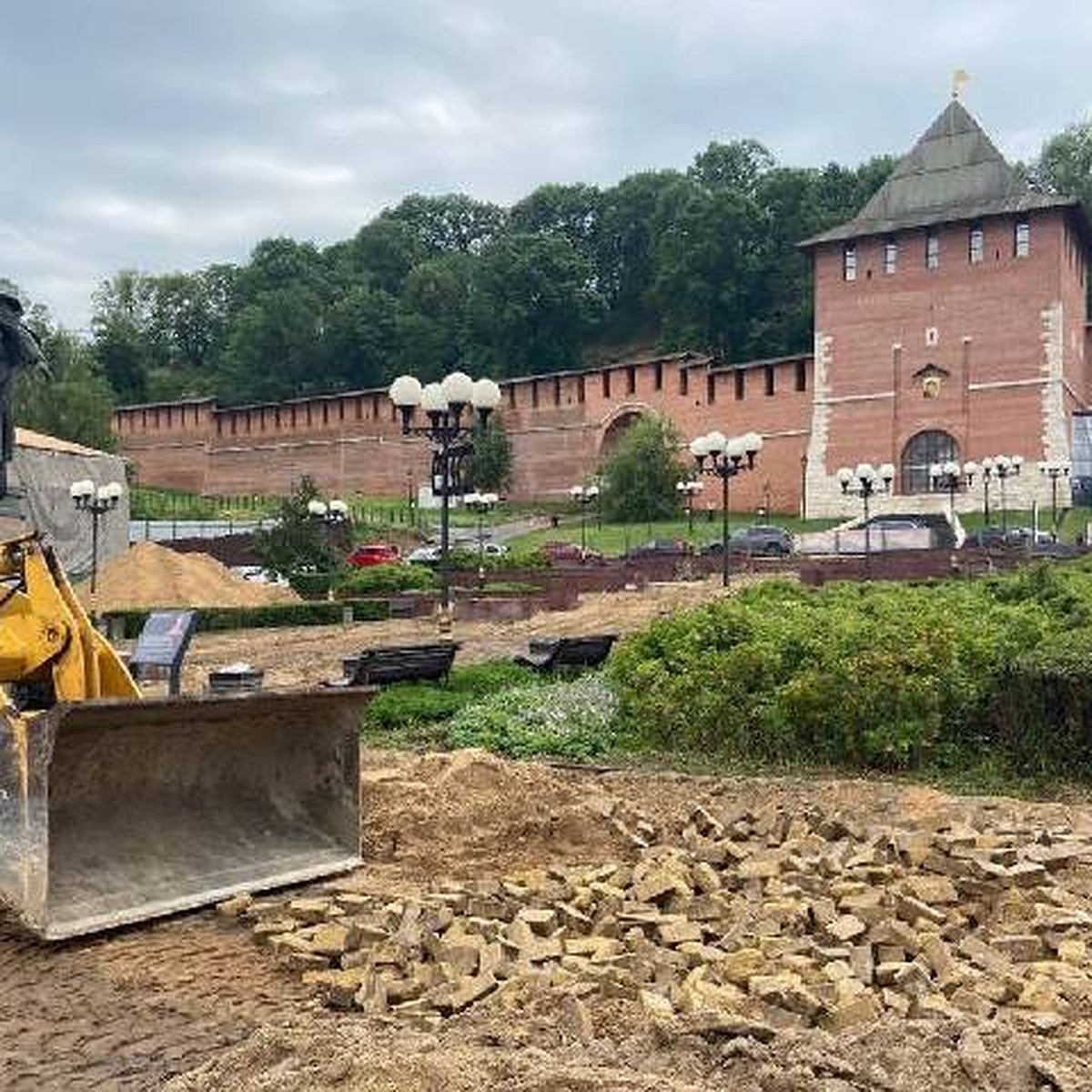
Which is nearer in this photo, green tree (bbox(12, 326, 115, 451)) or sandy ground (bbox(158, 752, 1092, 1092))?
sandy ground (bbox(158, 752, 1092, 1092))

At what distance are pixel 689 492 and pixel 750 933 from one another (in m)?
44.4

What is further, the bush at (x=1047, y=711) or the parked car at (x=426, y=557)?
the parked car at (x=426, y=557)

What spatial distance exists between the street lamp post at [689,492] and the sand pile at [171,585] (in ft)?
60.7

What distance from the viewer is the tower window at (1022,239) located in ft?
165

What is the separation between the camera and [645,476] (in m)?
53.0

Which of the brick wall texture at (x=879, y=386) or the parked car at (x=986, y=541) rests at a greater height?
the brick wall texture at (x=879, y=386)

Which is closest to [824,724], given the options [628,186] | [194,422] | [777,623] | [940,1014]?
[777,623]

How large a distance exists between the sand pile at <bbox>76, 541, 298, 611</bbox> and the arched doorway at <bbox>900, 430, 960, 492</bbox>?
2890 cm

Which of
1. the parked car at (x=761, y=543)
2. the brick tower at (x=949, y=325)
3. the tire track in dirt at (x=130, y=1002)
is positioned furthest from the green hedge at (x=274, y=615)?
the brick tower at (x=949, y=325)

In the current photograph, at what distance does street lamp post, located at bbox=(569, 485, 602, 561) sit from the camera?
167ft

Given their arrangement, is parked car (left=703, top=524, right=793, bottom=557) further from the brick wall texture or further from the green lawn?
the brick wall texture

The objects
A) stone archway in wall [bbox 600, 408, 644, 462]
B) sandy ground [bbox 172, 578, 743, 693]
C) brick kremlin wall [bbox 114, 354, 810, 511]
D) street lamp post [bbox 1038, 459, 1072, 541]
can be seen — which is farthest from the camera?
stone archway in wall [bbox 600, 408, 644, 462]

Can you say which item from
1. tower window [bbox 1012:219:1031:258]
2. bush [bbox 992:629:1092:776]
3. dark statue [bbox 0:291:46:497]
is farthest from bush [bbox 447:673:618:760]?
tower window [bbox 1012:219:1031:258]

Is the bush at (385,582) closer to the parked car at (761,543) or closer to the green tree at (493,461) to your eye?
the parked car at (761,543)
